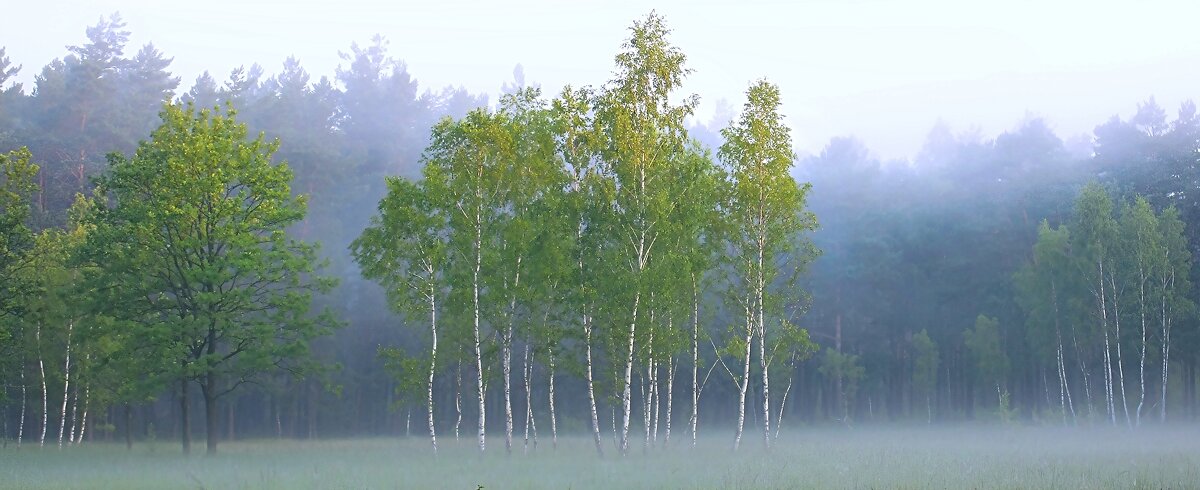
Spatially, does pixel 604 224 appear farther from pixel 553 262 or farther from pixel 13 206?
pixel 13 206

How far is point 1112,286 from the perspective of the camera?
182 ft

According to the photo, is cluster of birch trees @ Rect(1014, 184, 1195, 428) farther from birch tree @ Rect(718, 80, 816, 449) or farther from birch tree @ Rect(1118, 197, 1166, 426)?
birch tree @ Rect(718, 80, 816, 449)

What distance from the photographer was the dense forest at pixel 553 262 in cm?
3784

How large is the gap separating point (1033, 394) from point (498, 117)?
5737cm

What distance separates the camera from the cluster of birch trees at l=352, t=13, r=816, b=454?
123 feet

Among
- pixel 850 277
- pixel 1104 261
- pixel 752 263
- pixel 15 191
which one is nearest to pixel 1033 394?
pixel 850 277

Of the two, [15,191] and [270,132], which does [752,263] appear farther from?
[270,132]

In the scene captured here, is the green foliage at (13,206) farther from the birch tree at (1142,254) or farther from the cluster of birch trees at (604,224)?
the birch tree at (1142,254)

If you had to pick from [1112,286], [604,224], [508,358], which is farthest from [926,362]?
[508,358]

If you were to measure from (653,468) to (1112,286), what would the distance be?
3738 cm

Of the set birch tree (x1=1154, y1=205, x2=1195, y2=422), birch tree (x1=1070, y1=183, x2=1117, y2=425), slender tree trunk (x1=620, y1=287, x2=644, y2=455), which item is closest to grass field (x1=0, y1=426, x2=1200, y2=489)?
slender tree trunk (x1=620, y1=287, x2=644, y2=455)

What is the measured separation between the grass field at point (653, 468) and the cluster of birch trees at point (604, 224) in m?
3.56

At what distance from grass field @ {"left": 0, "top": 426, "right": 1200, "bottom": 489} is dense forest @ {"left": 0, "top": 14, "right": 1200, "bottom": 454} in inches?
118

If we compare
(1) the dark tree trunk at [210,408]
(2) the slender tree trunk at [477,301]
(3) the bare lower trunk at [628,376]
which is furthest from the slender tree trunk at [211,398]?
(3) the bare lower trunk at [628,376]
